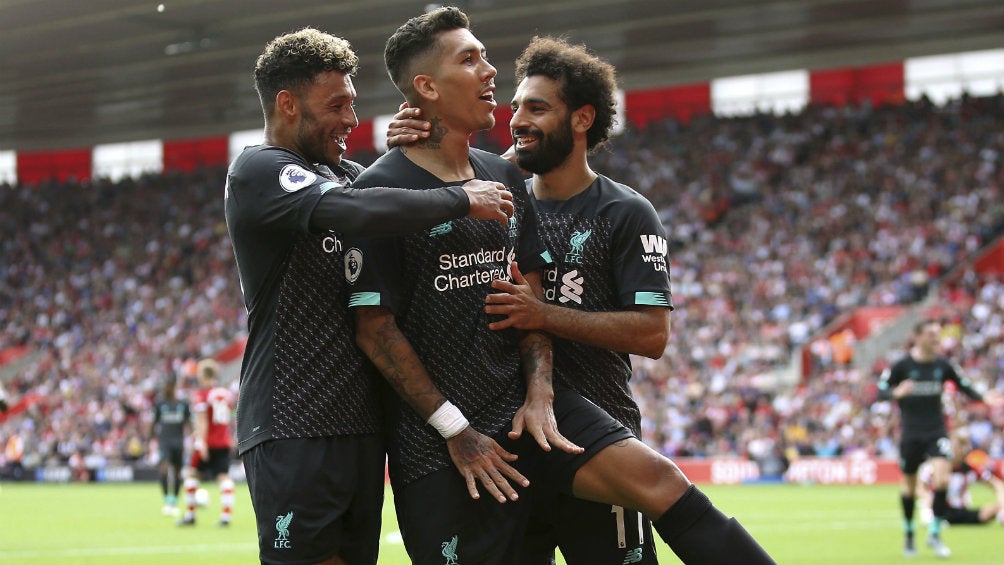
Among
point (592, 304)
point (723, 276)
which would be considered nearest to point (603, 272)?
point (592, 304)

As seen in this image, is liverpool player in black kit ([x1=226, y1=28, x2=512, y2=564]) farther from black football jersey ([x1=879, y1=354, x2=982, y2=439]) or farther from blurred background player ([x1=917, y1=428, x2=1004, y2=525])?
blurred background player ([x1=917, y1=428, x2=1004, y2=525])

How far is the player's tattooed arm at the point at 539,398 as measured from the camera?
15.1ft

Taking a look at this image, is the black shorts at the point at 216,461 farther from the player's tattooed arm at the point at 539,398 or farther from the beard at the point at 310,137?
the player's tattooed arm at the point at 539,398

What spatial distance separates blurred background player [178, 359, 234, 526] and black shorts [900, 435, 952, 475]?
8.87 metres

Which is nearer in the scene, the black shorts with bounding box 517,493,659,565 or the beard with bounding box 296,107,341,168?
the beard with bounding box 296,107,341,168

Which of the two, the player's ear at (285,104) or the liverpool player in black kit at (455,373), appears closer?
the liverpool player in black kit at (455,373)

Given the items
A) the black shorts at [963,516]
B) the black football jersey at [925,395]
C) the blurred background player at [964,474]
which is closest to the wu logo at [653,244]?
the black football jersey at [925,395]

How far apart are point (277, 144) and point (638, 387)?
24893 mm

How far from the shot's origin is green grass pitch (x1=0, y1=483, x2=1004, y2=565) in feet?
40.7

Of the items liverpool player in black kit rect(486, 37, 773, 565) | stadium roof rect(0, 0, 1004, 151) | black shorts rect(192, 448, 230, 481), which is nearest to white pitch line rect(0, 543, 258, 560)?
black shorts rect(192, 448, 230, 481)

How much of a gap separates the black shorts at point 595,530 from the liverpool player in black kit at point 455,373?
51 mm

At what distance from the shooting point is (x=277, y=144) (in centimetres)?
493

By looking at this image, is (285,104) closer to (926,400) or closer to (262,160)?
(262,160)

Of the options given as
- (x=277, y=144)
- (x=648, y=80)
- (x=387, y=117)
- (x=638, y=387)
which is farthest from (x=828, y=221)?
(x=277, y=144)
